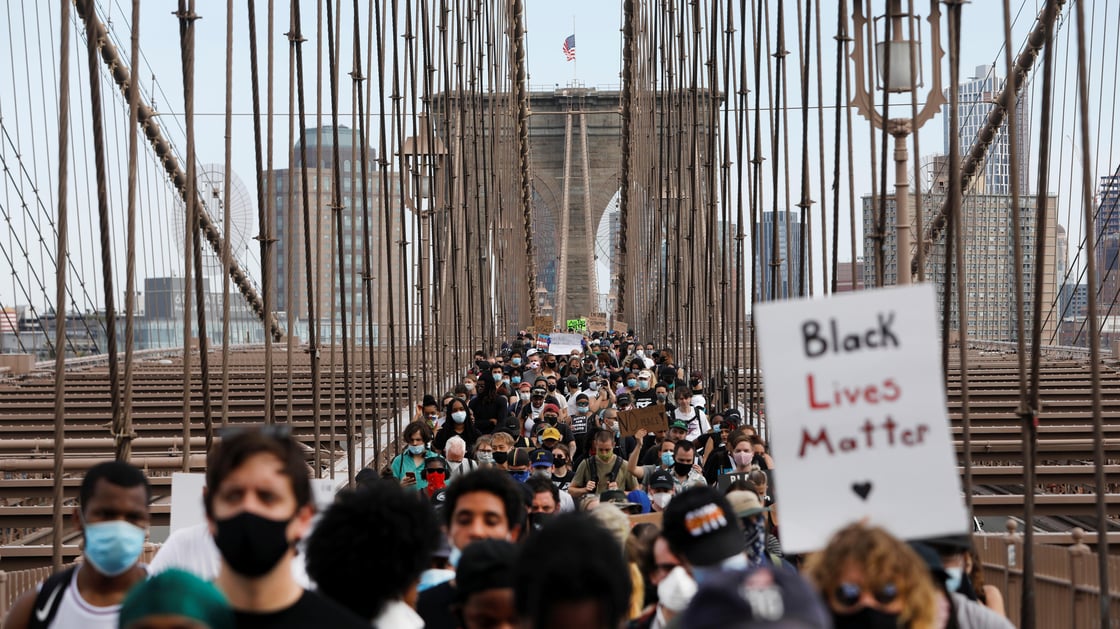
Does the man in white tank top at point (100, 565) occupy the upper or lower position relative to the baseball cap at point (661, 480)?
upper

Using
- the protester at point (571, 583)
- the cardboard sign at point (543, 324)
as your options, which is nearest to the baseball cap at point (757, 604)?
the protester at point (571, 583)

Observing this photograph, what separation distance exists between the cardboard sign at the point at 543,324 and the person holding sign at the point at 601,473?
1381 inches

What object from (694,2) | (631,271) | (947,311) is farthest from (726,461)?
(631,271)

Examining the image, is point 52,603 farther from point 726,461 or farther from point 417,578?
point 726,461

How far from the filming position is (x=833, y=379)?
3.04m

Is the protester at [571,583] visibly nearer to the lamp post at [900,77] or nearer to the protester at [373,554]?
the protester at [373,554]

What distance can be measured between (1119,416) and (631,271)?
120ft

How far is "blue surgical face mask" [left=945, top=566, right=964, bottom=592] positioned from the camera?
3703 millimetres

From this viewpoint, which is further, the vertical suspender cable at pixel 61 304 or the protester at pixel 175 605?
the vertical suspender cable at pixel 61 304

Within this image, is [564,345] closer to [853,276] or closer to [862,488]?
[853,276]

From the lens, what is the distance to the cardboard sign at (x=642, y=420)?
1052cm

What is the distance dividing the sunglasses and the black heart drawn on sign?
417mm

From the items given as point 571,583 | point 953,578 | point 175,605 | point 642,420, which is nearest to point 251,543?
point 175,605

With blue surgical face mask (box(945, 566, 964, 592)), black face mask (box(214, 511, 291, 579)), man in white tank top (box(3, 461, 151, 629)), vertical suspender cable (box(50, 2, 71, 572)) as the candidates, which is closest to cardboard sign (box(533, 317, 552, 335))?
vertical suspender cable (box(50, 2, 71, 572))
